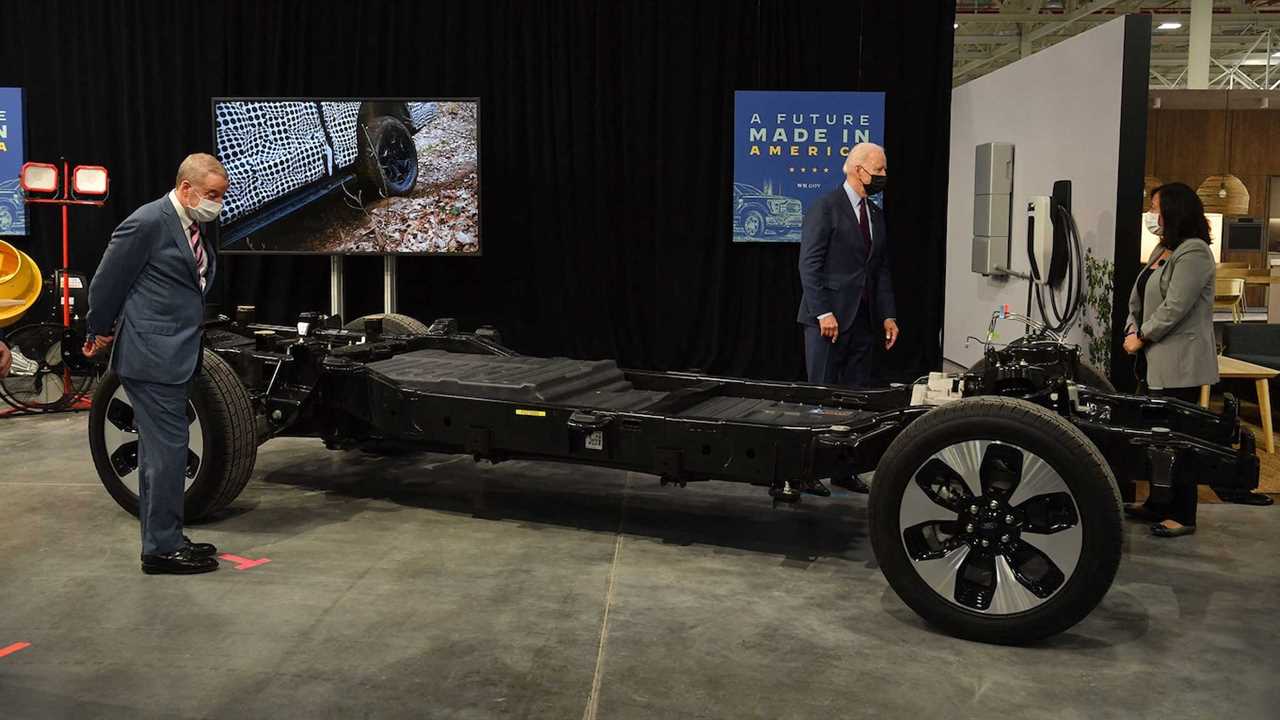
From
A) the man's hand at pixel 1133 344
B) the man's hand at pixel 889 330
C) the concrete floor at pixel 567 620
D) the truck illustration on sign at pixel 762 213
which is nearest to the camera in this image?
the concrete floor at pixel 567 620

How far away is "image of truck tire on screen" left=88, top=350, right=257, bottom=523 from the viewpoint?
466 centimetres

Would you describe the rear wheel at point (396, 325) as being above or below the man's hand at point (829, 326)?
below

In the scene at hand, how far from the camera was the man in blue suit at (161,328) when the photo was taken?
407 cm

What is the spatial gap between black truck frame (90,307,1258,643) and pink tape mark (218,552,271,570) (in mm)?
407

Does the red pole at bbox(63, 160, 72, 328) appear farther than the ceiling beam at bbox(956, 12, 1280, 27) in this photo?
No

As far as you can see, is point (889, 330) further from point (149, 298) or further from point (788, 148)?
point (788, 148)

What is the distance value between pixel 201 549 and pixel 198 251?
3.59 feet

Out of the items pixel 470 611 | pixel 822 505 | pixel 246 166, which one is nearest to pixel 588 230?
pixel 246 166

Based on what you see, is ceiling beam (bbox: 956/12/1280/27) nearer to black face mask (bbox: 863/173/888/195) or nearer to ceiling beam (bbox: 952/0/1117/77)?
ceiling beam (bbox: 952/0/1117/77)

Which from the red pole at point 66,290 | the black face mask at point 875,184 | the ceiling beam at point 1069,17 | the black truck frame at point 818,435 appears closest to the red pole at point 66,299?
the red pole at point 66,290

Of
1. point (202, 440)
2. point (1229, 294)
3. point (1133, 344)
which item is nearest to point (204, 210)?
point (202, 440)

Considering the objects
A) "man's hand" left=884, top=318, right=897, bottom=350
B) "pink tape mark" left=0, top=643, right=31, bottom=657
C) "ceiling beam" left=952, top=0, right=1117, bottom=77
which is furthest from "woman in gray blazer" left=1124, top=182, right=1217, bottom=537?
"ceiling beam" left=952, top=0, right=1117, bottom=77

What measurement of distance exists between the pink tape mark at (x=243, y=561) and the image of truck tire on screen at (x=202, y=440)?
0.41 m

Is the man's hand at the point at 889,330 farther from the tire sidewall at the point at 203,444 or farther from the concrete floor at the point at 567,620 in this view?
the tire sidewall at the point at 203,444
